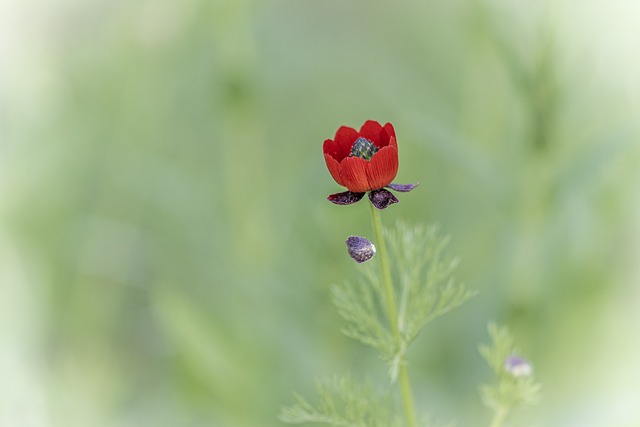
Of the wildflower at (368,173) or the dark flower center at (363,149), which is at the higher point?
the dark flower center at (363,149)

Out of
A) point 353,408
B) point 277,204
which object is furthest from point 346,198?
point 277,204

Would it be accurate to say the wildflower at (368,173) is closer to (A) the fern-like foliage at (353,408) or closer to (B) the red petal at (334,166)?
(B) the red petal at (334,166)

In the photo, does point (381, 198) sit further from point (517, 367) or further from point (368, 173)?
point (517, 367)

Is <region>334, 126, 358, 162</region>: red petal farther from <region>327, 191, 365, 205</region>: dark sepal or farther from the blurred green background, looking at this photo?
the blurred green background

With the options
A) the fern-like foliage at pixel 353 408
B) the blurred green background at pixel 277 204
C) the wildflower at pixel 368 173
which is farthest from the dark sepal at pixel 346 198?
the blurred green background at pixel 277 204

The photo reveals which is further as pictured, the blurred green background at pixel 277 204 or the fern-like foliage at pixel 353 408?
the blurred green background at pixel 277 204

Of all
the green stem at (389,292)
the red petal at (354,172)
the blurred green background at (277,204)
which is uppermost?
the blurred green background at (277,204)
